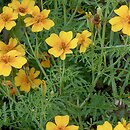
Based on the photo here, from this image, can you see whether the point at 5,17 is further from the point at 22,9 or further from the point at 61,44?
the point at 61,44

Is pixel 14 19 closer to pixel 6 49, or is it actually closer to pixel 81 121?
pixel 6 49

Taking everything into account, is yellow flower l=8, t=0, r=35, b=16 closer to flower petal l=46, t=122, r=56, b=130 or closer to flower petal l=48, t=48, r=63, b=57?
flower petal l=48, t=48, r=63, b=57

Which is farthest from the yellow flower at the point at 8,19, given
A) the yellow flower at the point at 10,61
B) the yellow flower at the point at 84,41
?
the yellow flower at the point at 84,41

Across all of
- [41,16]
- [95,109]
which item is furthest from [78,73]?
[41,16]

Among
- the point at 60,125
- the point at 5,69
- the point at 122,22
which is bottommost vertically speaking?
the point at 60,125

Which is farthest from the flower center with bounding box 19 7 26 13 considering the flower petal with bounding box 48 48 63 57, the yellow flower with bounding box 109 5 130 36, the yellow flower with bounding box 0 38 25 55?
the yellow flower with bounding box 109 5 130 36

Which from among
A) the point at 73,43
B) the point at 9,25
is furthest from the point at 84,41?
the point at 9,25
